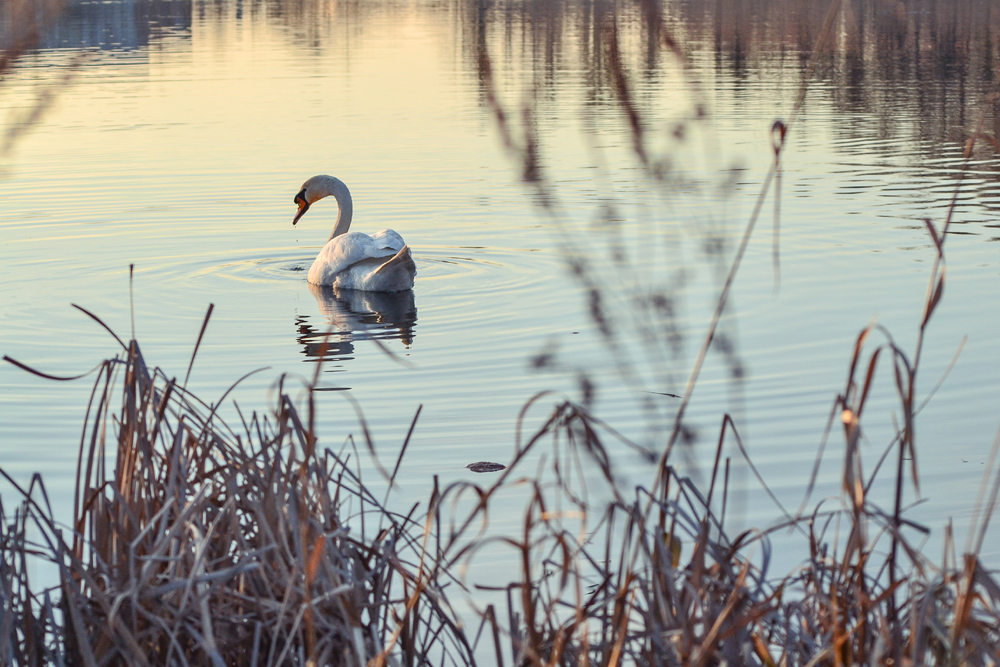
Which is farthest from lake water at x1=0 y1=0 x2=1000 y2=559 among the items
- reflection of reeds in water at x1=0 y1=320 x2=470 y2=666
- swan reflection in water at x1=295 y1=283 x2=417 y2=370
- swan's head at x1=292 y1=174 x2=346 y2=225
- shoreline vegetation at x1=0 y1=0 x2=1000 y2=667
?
reflection of reeds in water at x1=0 y1=320 x2=470 y2=666

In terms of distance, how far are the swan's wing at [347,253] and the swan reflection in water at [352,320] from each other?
4.4 inches

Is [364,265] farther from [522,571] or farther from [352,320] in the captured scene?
[522,571]

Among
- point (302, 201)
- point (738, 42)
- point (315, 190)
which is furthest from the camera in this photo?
point (738, 42)

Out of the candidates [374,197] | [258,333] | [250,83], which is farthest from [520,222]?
[250,83]

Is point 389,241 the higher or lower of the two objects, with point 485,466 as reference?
higher

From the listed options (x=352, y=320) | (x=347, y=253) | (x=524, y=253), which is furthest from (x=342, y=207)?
(x=352, y=320)

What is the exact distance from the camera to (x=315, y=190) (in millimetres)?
11297

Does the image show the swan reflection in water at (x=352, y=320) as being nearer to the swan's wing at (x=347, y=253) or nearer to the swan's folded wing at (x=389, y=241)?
the swan's wing at (x=347, y=253)

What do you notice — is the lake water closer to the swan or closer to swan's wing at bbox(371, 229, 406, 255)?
the swan

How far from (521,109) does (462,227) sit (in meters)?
9.04

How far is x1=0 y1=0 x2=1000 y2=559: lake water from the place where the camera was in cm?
461

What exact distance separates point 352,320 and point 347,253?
0.94m

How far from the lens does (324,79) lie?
25328mm

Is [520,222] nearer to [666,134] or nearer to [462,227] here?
[462,227]
